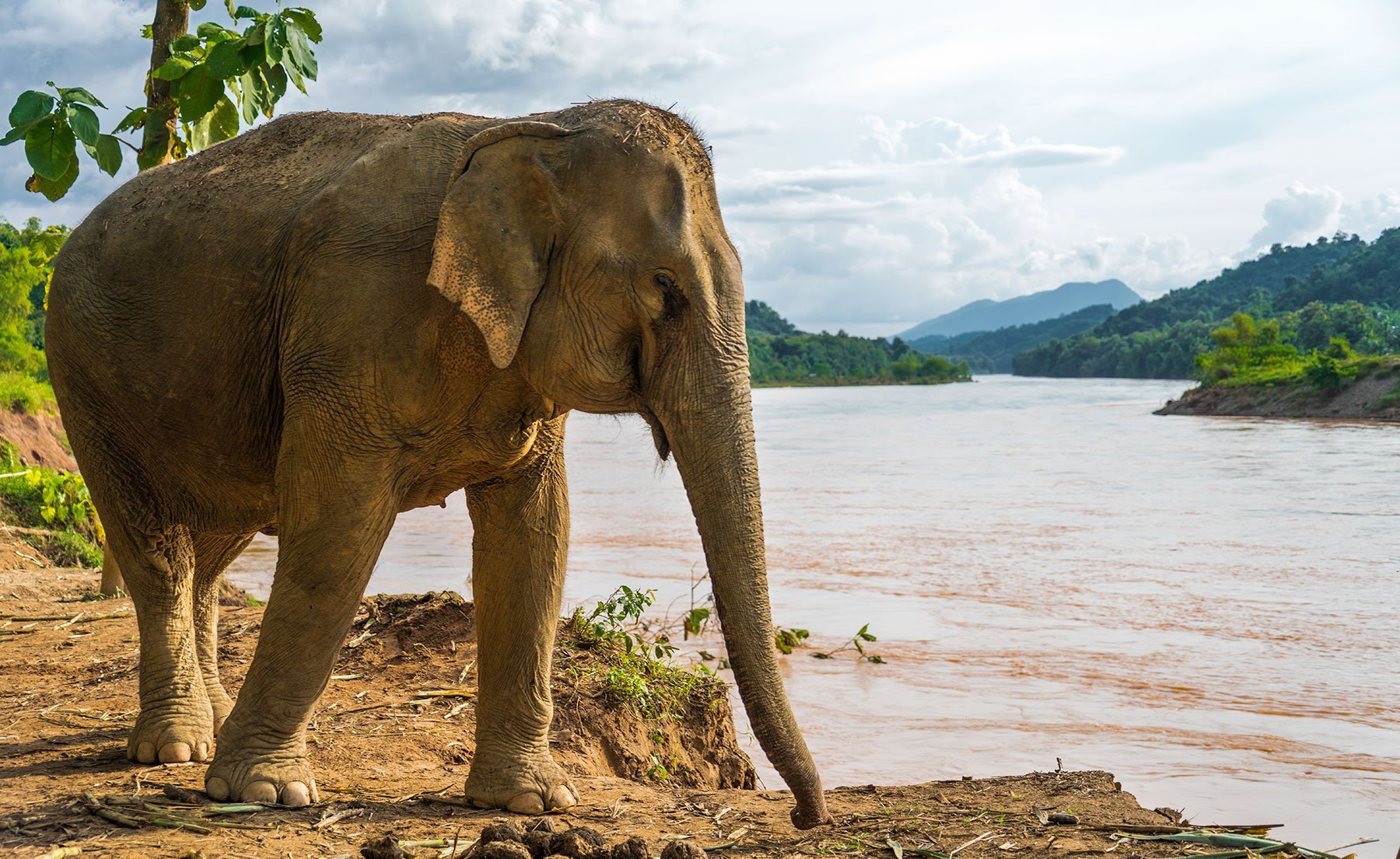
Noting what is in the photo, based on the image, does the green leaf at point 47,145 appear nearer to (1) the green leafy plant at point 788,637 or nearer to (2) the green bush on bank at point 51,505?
(1) the green leafy plant at point 788,637

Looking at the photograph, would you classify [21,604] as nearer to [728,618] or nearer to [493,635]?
→ [493,635]

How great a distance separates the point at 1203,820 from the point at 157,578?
202 inches

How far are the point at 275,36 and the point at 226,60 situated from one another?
30cm

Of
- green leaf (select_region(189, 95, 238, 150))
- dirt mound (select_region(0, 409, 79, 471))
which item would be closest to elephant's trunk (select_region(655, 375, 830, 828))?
green leaf (select_region(189, 95, 238, 150))

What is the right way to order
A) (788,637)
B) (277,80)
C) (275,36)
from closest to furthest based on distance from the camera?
1. (275,36)
2. (277,80)
3. (788,637)

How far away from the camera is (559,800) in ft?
16.3

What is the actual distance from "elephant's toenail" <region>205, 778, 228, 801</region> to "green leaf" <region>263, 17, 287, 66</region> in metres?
3.81

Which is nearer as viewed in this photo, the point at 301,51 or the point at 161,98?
the point at 301,51

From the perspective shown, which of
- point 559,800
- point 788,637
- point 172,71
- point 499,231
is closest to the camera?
point 499,231

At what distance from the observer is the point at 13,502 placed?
1349 centimetres

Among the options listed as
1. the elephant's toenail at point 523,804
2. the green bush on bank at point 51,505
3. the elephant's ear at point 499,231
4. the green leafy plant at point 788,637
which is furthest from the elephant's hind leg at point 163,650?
the green bush on bank at point 51,505

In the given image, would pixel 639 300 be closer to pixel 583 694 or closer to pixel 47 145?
pixel 583 694

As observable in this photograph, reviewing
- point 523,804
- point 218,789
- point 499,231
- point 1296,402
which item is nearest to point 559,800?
point 523,804

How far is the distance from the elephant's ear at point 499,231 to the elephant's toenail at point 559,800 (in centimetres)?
195
